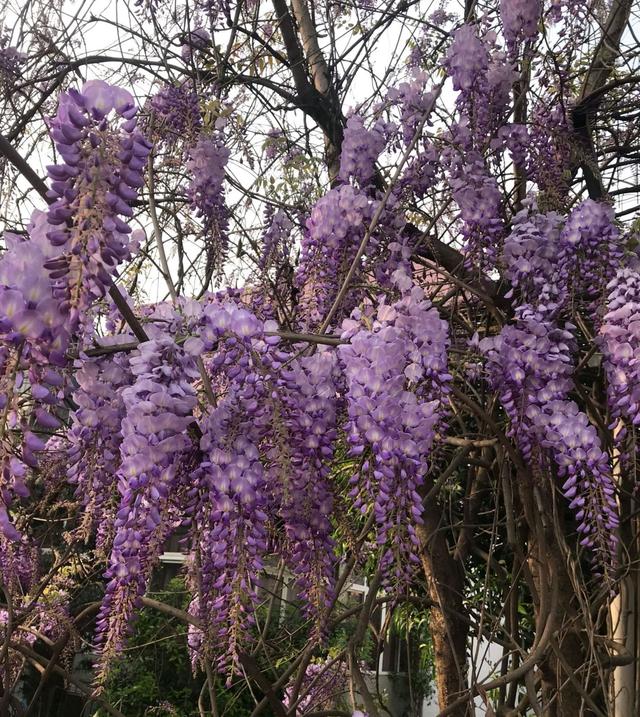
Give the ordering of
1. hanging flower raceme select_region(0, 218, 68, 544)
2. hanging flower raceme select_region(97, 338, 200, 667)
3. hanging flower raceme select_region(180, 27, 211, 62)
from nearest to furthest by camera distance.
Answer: hanging flower raceme select_region(0, 218, 68, 544), hanging flower raceme select_region(97, 338, 200, 667), hanging flower raceme select_region(180, 27, 211, 62)

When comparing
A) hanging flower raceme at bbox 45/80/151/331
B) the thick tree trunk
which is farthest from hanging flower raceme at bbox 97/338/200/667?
the thick tree trunk

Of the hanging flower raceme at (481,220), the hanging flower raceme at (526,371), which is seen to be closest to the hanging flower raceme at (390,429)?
the hanging flower raceme at (526,371)

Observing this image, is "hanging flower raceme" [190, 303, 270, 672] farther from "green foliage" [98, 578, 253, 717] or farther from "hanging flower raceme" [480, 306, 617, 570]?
"green foliage" [98, 578, 253, 717]

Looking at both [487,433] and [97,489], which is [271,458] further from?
[487,433]

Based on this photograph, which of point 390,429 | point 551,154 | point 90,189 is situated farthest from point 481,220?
point 90,189

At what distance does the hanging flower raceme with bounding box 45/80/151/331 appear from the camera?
0.92 metres

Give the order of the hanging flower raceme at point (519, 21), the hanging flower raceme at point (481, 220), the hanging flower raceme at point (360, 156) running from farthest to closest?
the hanging flower raceme at point (519, 21)
the hanging flower raceme at point (360, 156)
the hanging flower raceme at point (481, 220)

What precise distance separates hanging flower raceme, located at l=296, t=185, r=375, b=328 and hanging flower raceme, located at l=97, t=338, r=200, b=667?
2.97ft

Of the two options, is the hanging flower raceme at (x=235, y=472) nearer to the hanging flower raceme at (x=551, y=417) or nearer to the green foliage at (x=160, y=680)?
the hanging flower raceme at (x=551, y=417)

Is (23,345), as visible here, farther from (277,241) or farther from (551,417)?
(277,241)

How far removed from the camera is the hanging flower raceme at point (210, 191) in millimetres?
2346

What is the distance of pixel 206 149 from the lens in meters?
2.36

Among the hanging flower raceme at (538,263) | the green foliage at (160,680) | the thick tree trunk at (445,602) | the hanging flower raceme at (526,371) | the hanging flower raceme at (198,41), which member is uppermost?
the hanging flower raceme at (198,41)

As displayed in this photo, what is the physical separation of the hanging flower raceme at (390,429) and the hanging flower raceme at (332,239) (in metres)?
0.61
